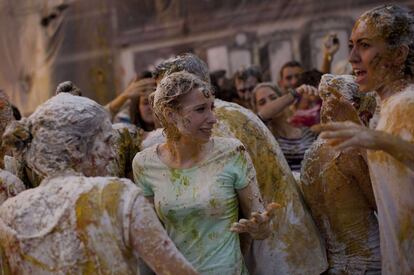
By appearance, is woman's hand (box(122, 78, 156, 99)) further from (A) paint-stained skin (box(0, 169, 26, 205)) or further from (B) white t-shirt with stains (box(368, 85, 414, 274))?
(B) white t-shirt with stains (box(368, 85, 414, 274))

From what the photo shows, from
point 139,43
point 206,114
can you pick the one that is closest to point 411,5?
point 139,43

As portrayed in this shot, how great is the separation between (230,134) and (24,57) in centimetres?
569

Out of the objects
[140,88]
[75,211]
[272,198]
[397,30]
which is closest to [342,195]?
[272,198]

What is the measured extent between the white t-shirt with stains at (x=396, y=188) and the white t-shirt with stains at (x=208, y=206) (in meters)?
0.57

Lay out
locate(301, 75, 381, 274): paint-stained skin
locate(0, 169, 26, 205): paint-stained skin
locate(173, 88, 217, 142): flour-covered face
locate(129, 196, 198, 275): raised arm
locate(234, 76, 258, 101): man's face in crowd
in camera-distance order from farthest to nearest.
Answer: locate(234, 76, 258, 101): man's face in crowd < locate(301, 75, 381, 274): paint-stained skin < locate(173, 88, 217, 142): flour-covered face < locate(0, 169, 26, 205): paint-stained skin < locate(129, 196, 198, 275): raised arm

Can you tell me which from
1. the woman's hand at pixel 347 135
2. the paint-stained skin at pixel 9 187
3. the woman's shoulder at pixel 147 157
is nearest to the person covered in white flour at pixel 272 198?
the woman's shoulder at pixel 147 157

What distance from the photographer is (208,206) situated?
12.6 feet

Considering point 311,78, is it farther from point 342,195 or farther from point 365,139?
point 365,139

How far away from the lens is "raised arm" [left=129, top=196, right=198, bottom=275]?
308 centimetres

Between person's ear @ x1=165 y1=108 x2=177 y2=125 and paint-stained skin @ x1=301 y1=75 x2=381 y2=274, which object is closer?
person's ear @ x1=165 y1=108 x2=177 y2=125

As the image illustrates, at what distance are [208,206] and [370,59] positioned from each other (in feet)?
3.14

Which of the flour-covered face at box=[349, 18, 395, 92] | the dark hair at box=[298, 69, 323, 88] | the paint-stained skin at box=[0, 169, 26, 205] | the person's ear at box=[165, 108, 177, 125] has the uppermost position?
the flour-covered face at box=[349, 18, 395, 92]

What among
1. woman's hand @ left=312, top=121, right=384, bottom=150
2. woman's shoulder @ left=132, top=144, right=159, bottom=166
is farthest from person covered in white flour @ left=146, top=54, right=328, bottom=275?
woman's hand @ left=312, top=121, right=384, bottom=150

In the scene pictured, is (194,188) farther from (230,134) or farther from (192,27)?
(192,27)
